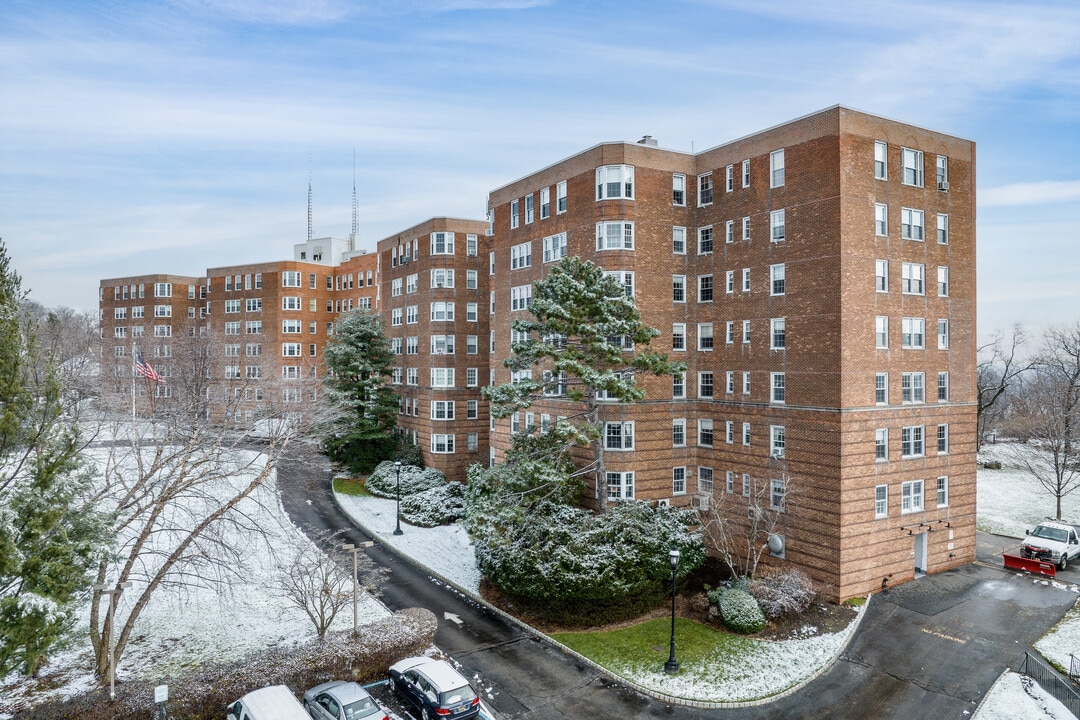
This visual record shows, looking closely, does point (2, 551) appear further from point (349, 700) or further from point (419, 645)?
point (419, 645)

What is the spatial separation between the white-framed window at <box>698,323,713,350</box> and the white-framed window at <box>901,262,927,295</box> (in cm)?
857

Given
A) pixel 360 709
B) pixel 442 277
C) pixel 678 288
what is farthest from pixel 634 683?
pixel 442 277

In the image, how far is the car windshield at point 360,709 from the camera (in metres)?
17.6

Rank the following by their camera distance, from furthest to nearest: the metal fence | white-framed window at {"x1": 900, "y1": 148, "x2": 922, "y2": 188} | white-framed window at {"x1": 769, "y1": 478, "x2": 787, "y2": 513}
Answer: white-framed window at {"x1": 900, "y1": 148, "x2": 922, "y2": 188} → white-framed window at {"x1": 769, "y1": 478, "x2": 787, "y2": 513} → the metal fence

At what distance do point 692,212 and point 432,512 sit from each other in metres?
22.4

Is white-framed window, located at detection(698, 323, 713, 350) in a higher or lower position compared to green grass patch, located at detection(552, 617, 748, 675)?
higher

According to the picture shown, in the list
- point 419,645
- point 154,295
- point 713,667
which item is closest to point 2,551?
point 419,645

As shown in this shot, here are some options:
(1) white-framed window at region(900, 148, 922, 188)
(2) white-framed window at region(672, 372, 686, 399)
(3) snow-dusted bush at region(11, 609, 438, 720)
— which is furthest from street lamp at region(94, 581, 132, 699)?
(1) white-framed window at region(900, 148, 922, 188)

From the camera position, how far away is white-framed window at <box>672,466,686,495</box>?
32469 mm

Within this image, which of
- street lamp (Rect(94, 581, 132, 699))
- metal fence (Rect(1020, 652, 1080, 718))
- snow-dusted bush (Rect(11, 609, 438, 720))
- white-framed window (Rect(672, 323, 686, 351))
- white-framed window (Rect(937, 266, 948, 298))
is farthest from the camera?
white-framed window (Rect(672, 323, 686, 351))

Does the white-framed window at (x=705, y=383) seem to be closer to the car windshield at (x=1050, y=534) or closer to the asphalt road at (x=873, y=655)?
the asphalt road at (x=873, y=655)

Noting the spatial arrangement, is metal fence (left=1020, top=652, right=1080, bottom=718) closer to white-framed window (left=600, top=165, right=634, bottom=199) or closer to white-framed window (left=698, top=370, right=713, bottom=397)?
white-framed window (left=698, top=370, right=713, bottom=397)

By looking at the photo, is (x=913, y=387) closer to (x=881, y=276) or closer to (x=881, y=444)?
(x=881, y=444)

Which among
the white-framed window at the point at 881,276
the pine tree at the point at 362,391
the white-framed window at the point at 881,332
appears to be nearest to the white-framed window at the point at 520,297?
the pine tree at the point at 362,391
